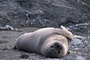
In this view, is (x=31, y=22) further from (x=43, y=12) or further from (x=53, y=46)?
(x=53, y=46)

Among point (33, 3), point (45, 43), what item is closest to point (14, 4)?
point (33, 3)

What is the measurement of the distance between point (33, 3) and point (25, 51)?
9.55m

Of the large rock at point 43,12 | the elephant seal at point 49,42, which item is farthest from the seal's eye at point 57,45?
the large rock at point 43,12

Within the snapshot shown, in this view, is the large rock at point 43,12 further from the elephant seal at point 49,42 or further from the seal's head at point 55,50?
the seal's head at point 55,50

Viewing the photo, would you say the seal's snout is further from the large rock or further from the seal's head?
the large rock

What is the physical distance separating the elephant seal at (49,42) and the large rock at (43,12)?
761cm

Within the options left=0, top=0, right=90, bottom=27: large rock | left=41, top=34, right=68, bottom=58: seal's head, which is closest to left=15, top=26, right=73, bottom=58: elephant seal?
left=41, top=34, right=68, bottom=58: seal's head

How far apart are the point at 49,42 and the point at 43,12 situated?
1021 cm

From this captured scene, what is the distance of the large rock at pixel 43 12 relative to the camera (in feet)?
45.6

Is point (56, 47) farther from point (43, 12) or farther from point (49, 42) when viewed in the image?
point (43, 12)

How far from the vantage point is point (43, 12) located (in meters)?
15.0

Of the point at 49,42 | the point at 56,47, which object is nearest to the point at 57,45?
the point at 56,47

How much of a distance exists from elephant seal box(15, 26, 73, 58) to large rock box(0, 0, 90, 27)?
7.61m

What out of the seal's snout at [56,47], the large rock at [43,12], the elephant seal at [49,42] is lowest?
the large rock at [43,12]
